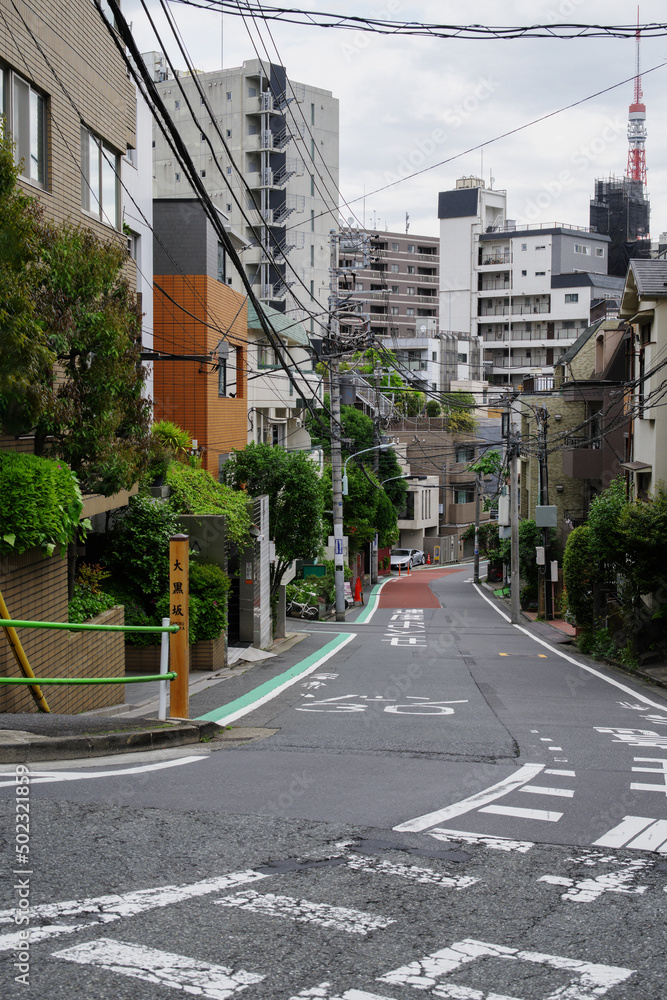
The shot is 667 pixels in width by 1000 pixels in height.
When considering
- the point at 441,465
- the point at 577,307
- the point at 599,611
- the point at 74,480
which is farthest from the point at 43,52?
the point at 577,307

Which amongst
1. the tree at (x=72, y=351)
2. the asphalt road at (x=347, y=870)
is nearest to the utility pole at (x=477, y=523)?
the tree at (x=72, y=351)

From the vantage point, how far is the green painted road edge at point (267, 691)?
12621 mm

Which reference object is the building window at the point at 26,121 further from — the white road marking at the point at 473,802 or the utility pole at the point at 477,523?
the utility pole at the point at 477,523

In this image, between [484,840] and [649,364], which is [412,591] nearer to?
[649,364]

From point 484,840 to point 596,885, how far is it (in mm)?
979

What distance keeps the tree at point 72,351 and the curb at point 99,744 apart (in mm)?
3575

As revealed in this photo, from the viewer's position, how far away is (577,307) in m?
95.9

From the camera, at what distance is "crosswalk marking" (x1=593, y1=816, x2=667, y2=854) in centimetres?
634

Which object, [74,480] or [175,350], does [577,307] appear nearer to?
[175,350]

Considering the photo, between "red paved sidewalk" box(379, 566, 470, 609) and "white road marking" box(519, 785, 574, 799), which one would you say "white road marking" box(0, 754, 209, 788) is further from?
"red paved sidewalk" box(379, 566, 470, 609)

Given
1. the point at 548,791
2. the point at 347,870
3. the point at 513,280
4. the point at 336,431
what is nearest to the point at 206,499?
the point at 548,791

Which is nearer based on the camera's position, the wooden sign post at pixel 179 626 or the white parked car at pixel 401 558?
the wooden sign post at pixel 179 626

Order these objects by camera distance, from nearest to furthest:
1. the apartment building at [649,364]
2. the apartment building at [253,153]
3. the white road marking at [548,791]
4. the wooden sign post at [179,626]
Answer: the white road marking at [548,791] → the wooden sign post at [179,626] → the apartment building at [649,364] → the apartment building at [253,153]

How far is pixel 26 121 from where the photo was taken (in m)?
12.3
